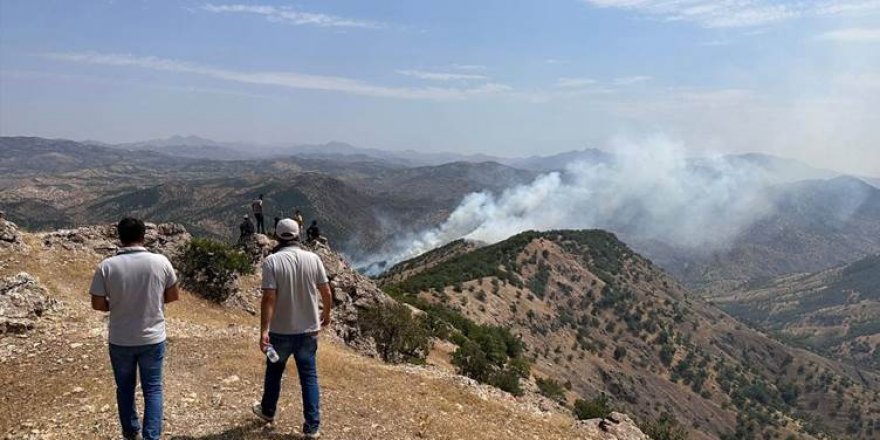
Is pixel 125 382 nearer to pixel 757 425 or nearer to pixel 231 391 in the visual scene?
pixel 231 391

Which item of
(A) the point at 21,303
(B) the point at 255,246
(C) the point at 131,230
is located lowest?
(B) the point at 255,246

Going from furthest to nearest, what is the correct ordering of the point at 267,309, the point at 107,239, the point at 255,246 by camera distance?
the point at 255,246, the point at 107,239, the point at 267,309

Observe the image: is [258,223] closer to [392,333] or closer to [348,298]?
[348,298]

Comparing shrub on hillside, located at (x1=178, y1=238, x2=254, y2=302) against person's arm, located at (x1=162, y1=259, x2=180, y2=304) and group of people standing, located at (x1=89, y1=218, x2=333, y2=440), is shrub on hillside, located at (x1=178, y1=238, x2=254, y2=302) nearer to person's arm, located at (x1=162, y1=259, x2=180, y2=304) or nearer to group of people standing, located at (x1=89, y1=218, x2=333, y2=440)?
group of people standing, located at (x1=89, y1=218, x2=333, y2=440)

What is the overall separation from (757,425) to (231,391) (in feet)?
264

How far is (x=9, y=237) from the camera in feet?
66.1

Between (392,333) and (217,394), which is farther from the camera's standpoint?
(392,333)

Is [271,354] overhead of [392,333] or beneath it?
overhead

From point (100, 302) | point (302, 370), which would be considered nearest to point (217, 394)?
point (302, 370)

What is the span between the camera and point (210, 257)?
21.9 metres

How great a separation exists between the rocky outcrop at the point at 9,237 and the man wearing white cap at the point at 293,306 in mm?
16175

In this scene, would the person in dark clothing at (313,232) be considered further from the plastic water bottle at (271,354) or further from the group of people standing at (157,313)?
the plastic water bottle at (271,354)

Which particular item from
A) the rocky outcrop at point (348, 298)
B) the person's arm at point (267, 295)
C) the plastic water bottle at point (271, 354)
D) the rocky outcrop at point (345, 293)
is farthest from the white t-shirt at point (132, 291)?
the rocky outcrop at point (348, 298)

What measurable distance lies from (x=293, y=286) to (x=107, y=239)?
18630 millimetres
